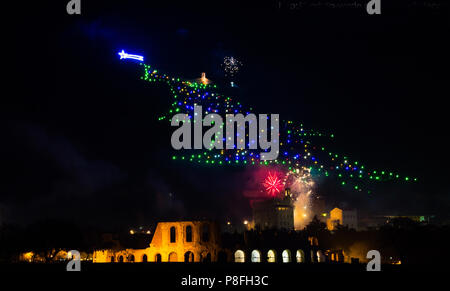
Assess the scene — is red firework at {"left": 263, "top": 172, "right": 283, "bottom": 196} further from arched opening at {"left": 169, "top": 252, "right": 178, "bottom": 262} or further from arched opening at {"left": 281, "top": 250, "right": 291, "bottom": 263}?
arched opening at {"left": 169, "top": 252, "right": 178, "bottom": 262}

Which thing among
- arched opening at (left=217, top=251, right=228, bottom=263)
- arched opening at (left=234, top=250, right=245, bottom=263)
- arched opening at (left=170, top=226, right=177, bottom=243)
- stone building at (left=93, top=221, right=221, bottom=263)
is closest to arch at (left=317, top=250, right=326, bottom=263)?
arched opening at (left=234, top=250, right=245, bottom=263)

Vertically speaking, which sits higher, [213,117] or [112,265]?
[213,117]

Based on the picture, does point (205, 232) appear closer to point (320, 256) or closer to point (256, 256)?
point (256, 256)

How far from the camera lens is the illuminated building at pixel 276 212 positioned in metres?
74.1

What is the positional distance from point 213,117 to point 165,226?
35.8 ft

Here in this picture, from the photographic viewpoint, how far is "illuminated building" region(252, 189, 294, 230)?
7406 cm

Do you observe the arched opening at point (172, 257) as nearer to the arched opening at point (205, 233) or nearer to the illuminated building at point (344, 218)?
the arched opening at point (205, 233)

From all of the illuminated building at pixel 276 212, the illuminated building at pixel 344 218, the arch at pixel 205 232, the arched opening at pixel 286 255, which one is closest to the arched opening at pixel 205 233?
the arch at pixel 205 232

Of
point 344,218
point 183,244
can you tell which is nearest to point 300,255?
point 183,244

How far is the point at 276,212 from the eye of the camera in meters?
79.1

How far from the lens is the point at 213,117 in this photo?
3759 centimetres

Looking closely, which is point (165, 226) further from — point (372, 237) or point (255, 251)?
point (372, 237)

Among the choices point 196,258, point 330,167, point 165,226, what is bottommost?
point 196,258
